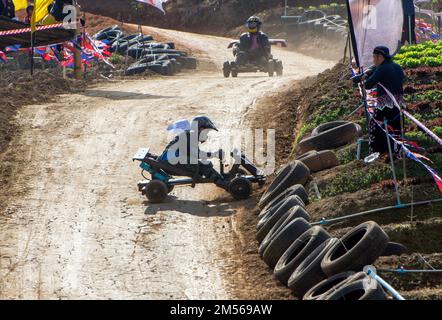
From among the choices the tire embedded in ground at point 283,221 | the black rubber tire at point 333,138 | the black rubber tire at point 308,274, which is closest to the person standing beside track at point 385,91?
the black rubber tire at point 333,138

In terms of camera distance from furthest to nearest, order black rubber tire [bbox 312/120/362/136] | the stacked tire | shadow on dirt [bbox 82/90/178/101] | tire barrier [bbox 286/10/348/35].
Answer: tire barrier [bbox 286/10/348/35]
shadow on dirt [bbox 82/90/178/101]
black rubber tire [bbox 312/120/362/136]
the stacked tire

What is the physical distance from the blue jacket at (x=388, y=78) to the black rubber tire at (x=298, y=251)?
338 cm

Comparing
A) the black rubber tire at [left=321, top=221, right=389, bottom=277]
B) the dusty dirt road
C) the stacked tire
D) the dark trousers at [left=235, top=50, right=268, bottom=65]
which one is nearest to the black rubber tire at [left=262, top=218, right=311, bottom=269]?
the stacked tire

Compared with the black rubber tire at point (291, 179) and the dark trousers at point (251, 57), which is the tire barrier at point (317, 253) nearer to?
the black rubber tire at point (291, 179)

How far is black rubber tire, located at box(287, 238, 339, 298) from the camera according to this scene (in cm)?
1005

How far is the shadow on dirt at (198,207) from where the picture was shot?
14.3 meters

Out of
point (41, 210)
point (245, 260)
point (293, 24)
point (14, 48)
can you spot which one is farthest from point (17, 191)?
point (293, 24)

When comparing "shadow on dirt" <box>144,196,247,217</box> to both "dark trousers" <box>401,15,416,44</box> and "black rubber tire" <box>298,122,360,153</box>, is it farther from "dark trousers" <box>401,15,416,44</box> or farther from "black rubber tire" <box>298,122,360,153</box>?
"dark trousers" <box>401,15,416,44</box>

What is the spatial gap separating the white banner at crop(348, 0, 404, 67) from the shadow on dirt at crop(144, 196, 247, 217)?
12.1 ft

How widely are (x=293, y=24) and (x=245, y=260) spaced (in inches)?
1333

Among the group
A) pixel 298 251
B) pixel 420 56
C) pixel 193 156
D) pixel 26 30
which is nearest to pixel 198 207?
pixel 193 156

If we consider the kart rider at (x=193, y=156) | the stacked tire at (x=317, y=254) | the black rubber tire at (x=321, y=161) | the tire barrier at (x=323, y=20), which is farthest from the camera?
the tire barrier at (x=323, y=20)

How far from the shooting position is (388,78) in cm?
1345

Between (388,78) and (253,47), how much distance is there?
1565 centimetres
